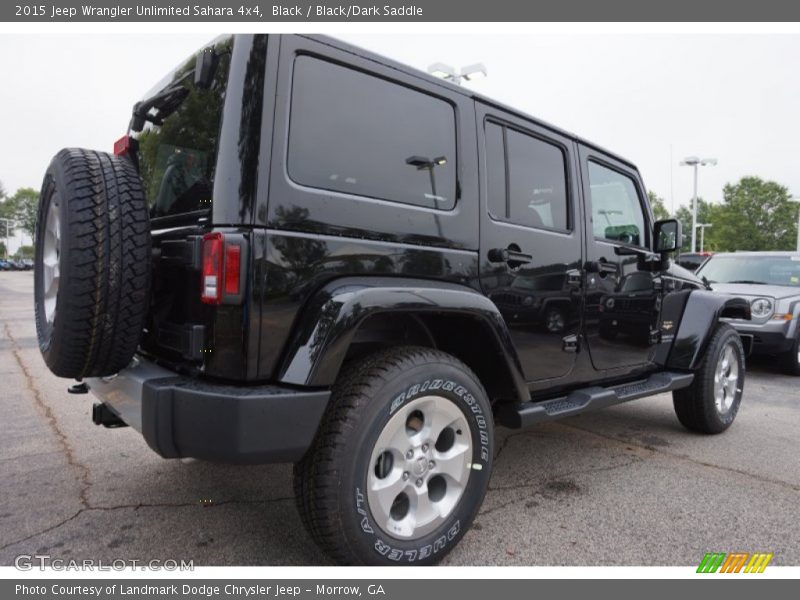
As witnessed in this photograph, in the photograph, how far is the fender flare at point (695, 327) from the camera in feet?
12.8

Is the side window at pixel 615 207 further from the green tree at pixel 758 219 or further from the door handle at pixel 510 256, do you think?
the green tree at pixel 758 219

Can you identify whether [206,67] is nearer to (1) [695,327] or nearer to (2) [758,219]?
(1) [695,327]

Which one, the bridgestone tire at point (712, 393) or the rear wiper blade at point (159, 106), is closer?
the rear wiper blade at point (159, 106)

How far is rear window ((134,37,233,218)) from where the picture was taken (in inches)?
79.0

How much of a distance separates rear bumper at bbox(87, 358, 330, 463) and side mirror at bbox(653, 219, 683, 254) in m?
2.88

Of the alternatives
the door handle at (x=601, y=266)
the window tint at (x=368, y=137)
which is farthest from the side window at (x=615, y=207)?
the window tint at (x=368, y=137)

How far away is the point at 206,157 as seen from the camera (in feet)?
6.61

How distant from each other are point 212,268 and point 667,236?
3147 mm

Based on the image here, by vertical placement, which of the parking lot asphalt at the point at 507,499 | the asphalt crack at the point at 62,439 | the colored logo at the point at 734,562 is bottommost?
the colored logo at the point at 734,562

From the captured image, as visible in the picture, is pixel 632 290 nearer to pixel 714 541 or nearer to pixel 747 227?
pixel 714 541

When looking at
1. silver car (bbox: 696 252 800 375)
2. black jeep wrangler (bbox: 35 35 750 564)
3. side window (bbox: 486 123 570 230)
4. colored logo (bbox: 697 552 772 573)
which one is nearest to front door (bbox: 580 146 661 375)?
side window (bbox: 486 123 570 230)

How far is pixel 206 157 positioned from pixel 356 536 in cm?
144

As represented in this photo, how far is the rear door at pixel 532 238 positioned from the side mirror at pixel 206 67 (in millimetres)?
1230

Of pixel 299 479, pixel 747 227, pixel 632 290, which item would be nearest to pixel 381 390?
pixel 299 479
